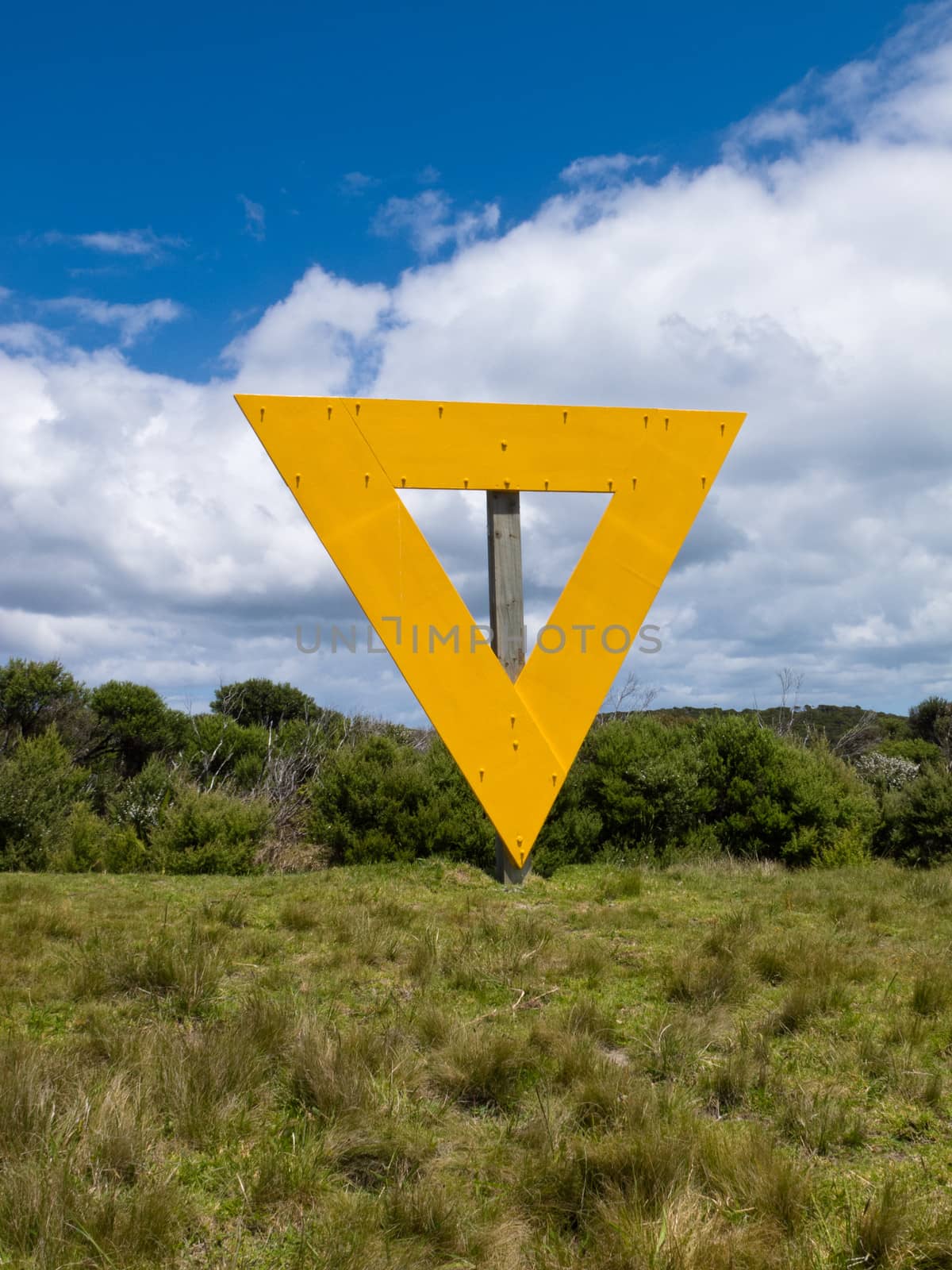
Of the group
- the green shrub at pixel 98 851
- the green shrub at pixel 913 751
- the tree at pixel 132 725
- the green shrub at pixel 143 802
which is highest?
the tree at pixel 132 725

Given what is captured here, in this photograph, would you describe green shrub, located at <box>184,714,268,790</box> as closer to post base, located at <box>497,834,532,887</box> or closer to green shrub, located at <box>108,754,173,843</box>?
green shrub, located at <box>108,754,173,843</box>

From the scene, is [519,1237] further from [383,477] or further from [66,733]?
[66,733]

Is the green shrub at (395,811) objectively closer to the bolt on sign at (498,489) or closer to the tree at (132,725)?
the bolt on sign at (498,489)

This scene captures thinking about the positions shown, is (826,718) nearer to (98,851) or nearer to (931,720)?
(931,720)

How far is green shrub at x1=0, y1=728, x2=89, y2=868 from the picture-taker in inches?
407

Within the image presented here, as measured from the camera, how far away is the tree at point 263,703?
22469mm

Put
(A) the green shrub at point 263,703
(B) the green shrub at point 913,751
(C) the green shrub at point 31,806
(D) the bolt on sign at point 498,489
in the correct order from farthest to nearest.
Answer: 1. (A) the green shrub at point 263,703
2. (B) the green shrub at point 913,751
3. (C) the green shrub at point 31,806
4. (D) the bolt on sign at point 498,489

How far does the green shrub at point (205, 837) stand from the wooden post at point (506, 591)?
9.66 feet

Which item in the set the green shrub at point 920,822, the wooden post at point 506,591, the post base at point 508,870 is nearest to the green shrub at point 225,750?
the post base at point 508,870

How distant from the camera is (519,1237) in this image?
2197 mm

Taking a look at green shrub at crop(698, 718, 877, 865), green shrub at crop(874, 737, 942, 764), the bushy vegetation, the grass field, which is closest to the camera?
the grass field

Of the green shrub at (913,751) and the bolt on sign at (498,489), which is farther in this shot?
the green shrub at (913,751)

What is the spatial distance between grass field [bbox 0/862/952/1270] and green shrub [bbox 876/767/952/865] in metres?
5.24

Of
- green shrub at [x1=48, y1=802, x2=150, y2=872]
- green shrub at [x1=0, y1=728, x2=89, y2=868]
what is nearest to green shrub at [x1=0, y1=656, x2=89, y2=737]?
green shrub at [x1=0, y1=728, x2=89, y2=868]
